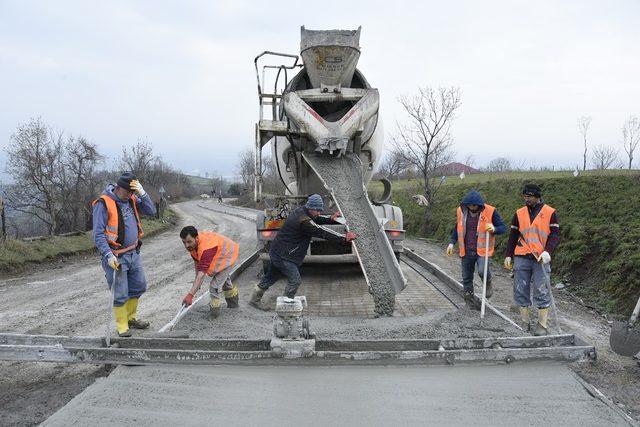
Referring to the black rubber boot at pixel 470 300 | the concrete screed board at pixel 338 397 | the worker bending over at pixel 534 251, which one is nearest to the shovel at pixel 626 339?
the worker bending over at pixel 534 251

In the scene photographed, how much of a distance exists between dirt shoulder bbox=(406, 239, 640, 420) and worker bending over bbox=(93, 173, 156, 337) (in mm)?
4187

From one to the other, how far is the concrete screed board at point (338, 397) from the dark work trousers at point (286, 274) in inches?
69.1

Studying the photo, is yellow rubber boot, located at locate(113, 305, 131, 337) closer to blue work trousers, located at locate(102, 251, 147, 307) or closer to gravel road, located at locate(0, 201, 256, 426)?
blue work trousers, located at locate(102, 251, 147, 307)

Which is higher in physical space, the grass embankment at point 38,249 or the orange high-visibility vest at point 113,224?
the orange high-visibility vest at point 113,224

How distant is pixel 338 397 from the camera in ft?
10.6

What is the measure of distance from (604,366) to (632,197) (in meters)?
6.64

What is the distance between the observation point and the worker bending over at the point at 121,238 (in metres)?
4.41

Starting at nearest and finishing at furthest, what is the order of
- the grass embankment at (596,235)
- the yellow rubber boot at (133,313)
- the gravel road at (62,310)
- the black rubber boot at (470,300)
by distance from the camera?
the gravel road at (62,310) → the yellow rubber boot at (133,313) → the black rubber boot at (470,300) → the grass embankment at (596,235)

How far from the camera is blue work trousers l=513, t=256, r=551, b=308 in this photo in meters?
4.73

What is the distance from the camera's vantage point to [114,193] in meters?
4.62

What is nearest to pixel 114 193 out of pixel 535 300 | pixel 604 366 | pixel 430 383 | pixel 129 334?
pixel 129 334

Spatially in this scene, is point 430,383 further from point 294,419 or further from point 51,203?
point 51,203

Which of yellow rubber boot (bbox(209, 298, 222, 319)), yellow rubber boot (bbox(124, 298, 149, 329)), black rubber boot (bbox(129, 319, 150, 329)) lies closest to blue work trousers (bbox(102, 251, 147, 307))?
yellow rubber boot (bbox(124, 298, 149, 329))

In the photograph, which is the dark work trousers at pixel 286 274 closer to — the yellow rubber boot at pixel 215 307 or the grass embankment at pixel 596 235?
the yellow rubber boot at pixel 215 307
